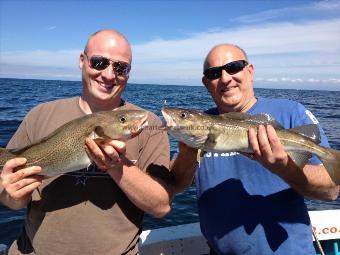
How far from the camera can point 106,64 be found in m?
3.94

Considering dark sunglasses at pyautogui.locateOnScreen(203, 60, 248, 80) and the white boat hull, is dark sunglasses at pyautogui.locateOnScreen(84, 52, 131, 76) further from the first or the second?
the white boat hull

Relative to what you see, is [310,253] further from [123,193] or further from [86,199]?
[86,199]

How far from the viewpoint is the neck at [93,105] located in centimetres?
412

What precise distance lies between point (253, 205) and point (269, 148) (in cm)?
70

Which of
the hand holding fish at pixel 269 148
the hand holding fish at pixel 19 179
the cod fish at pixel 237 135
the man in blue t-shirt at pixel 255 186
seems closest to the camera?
the hand holding fish at pixel 19 179

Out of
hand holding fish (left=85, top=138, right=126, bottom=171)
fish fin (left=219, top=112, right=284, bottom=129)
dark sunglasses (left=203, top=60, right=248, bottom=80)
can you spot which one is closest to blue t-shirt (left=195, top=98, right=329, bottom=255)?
fish fin (left=219, top=112, right=284, bottom=129)

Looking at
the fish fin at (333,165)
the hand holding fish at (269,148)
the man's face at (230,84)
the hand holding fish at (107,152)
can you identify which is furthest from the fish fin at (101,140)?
the fish fin at (333,165)

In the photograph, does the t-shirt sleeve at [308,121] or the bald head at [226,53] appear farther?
the bald head at [226,53]

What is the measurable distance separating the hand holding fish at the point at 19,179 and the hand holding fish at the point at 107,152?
605mm

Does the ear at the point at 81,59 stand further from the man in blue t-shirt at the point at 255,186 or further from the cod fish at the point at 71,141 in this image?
the man in blue t-shirt at the point at 255,186

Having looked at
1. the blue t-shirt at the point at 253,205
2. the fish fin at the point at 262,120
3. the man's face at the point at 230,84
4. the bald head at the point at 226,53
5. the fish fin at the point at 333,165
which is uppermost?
the bald head at the point at 226,53

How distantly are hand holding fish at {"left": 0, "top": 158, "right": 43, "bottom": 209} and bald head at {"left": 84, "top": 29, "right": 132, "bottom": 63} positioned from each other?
1438 millimetres

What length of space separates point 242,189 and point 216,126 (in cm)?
77

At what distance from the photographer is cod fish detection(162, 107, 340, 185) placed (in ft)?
12.9
